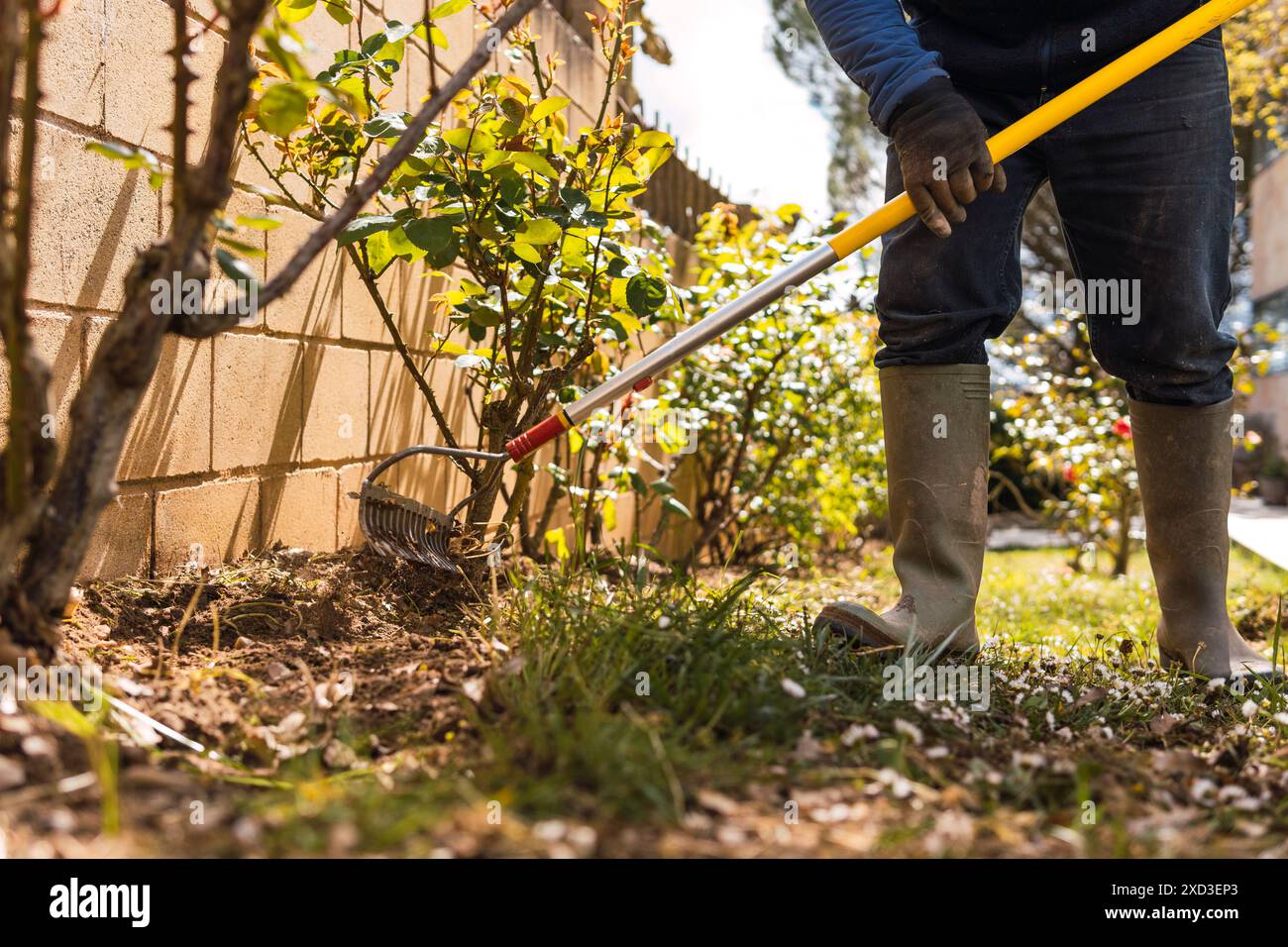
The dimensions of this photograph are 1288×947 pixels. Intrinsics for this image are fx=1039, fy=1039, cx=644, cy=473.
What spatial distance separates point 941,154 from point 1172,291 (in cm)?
54

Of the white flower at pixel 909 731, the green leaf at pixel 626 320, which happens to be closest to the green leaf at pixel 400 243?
the green leaf at pixel 626 320

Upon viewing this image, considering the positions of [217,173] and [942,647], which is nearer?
[217,173]

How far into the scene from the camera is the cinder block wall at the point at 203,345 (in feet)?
5.62

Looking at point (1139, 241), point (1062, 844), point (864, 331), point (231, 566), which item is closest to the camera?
point (1062, 844)

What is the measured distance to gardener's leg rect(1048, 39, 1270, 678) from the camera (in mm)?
1939

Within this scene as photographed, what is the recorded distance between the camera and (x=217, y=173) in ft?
3.75

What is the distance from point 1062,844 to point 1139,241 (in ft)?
4.36

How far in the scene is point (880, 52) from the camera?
1908mm

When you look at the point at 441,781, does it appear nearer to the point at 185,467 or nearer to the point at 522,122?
the point at 185,467

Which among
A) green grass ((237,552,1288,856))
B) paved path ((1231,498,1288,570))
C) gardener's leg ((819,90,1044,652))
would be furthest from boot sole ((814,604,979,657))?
paved path ((1231,498,1288,570))

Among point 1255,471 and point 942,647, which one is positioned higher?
point 1255,471

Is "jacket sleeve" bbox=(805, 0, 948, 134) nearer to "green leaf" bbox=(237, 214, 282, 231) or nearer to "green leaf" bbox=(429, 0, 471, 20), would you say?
"green leaf" bbox=(429, 0, 471, 20)
